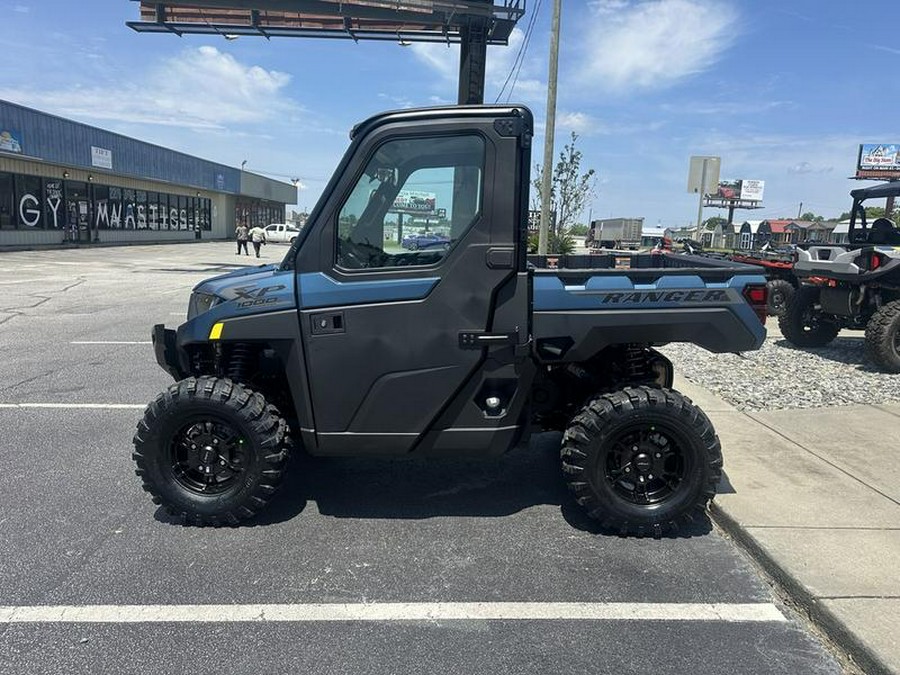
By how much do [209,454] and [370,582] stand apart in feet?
4.10

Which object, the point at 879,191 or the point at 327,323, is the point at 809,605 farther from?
the point at 879,191

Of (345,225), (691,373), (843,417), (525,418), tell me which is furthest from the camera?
(691,373)

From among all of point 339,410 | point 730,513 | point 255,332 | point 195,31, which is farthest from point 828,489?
point 195,31

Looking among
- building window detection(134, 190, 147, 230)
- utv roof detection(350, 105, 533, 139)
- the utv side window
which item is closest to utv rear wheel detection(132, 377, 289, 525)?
the utv side window

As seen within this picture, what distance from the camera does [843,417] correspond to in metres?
6.01

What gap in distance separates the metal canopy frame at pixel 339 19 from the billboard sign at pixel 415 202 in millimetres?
11482

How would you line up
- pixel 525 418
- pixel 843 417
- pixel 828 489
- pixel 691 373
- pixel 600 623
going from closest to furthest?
pixel 600 623 → pixel 525 418 → pixel 828 489 → pixel 843 417 → pixel 691 373

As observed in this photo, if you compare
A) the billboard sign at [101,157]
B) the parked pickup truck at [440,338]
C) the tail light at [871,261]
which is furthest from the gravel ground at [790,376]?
the billboard sign at [101,157]

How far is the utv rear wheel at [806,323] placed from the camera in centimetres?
944

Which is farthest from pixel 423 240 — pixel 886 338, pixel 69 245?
pixel 69 245

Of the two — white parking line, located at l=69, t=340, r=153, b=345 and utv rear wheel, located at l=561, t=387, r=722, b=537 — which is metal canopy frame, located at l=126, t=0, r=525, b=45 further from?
utv rear wheel, located at l=561, t=387, r=722, b=537

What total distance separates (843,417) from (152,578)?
591 centimetres

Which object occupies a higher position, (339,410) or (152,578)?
(339,410)

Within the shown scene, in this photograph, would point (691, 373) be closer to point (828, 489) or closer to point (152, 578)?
point (828, 489)
